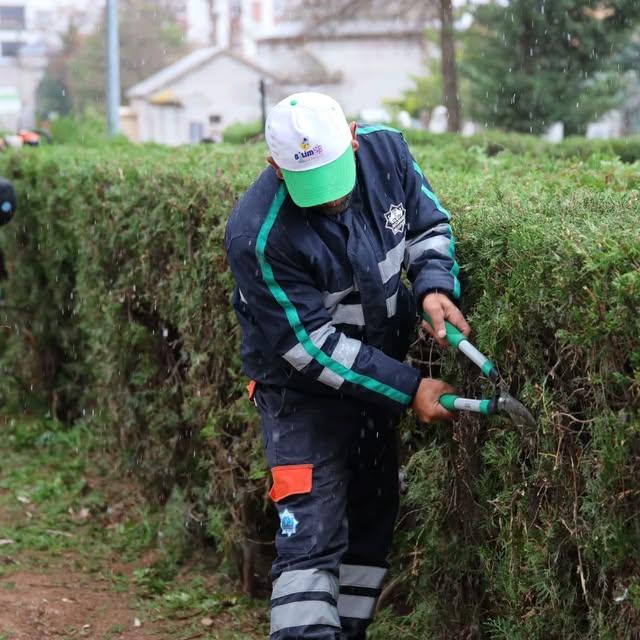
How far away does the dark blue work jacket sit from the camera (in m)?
3.65

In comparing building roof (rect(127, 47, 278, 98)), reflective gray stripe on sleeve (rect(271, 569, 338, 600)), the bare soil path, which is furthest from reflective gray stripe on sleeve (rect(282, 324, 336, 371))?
building roof (rect(127, 47, 278, 98))

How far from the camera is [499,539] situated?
11.2 ft

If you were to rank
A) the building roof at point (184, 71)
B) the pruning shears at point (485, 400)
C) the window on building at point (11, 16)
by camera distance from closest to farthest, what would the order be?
the pruning shears at point (485, 400)
the building roof at point (184, 71)
the window on building at point (11, 16)

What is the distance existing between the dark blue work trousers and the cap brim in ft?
2.40

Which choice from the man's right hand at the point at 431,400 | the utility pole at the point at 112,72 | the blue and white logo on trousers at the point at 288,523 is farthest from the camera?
the utility pole at the point at 112,72

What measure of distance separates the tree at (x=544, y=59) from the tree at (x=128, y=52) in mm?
56856

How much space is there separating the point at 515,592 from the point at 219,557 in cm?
262

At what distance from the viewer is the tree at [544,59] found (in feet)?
73.3

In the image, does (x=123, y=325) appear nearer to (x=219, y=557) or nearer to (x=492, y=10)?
(x=219, y=557)

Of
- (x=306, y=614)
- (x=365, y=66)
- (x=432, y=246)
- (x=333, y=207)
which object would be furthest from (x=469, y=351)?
(x=365, y=66)

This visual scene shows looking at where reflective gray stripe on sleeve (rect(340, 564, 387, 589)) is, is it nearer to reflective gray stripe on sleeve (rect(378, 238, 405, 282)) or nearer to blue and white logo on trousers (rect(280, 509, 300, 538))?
blue and white logo on trousers (rect(280, 509, 300, 538))

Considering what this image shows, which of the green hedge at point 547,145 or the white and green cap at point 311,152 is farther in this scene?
the green hedge at point 547,145

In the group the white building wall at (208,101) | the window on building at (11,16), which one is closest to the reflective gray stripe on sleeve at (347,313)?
the white building wall at (208,101)

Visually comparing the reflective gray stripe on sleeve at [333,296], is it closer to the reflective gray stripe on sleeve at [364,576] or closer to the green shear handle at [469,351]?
the green shear handle at [469,351]
